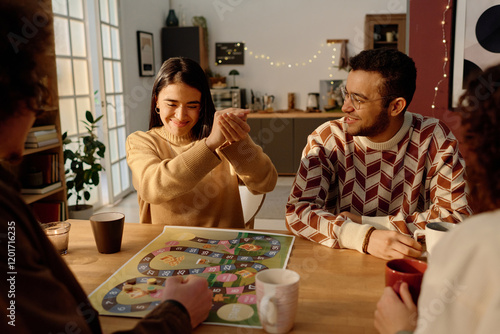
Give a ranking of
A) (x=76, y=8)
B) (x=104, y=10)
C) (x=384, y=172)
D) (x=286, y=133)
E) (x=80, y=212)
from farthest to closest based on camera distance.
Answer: (x=286, y=133) < (x=104, y=10) < (x=76, y=8) < (x=80, y=212) < (x=384, y=172)

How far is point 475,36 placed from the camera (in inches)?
96.0

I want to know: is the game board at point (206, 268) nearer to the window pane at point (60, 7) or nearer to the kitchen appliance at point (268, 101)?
the window pane at point (60, 7)

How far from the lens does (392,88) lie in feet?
5.51

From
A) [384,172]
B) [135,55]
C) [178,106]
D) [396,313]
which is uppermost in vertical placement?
[135,55]

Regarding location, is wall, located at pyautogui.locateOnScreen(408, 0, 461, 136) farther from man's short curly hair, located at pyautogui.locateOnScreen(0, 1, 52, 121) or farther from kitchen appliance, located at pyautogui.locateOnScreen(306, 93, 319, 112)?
kitchen appliance, located at pyautogui.locateOnScreen(306, 93, 319, 112)

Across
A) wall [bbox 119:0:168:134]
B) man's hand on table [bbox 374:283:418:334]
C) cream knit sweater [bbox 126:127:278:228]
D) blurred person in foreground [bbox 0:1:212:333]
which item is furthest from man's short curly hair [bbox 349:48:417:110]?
wall [bbox 119:0:168:134]

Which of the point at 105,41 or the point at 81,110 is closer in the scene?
the point at 81,110

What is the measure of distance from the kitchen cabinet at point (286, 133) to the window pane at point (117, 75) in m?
1.74

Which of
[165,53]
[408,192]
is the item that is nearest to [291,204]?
[408,192]

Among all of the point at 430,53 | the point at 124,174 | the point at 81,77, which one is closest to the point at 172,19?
the point at 81,77

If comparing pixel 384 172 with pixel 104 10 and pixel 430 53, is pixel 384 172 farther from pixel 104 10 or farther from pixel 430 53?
pixel 104 10

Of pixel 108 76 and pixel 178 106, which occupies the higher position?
pixel 108 76

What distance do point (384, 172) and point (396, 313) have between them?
0.88 m

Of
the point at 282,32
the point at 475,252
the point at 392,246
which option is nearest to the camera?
the point at 475,252
